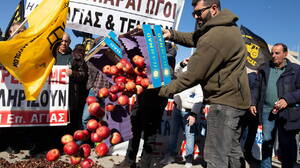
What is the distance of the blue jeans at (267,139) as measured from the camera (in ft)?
→ 15.9

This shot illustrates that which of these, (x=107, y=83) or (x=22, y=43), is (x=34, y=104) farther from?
(x=107, y=83)

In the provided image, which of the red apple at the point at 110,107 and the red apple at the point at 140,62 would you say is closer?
the red apple at the point at 140,62

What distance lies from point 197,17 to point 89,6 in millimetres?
2322

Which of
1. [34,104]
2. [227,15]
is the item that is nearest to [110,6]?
[34,104]

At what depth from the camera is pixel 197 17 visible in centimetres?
305

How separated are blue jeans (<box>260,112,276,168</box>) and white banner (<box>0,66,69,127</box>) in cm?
359

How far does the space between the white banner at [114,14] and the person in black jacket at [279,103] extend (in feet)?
6.56

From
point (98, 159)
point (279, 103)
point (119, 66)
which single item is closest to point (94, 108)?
point (119, 66)

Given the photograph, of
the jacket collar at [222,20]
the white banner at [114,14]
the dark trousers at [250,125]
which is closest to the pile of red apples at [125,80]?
the jacket collar at [222,20]

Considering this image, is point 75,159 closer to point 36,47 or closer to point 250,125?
point 36,47

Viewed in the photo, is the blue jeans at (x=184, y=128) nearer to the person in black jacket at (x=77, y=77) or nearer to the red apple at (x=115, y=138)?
the person in black jacket at (x=77, y=77)

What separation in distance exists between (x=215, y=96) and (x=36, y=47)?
2403 mm

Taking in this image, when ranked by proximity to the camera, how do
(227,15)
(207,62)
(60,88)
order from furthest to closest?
(60,88), (227,15), (207,62)

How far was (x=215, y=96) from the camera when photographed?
9.70 ft
